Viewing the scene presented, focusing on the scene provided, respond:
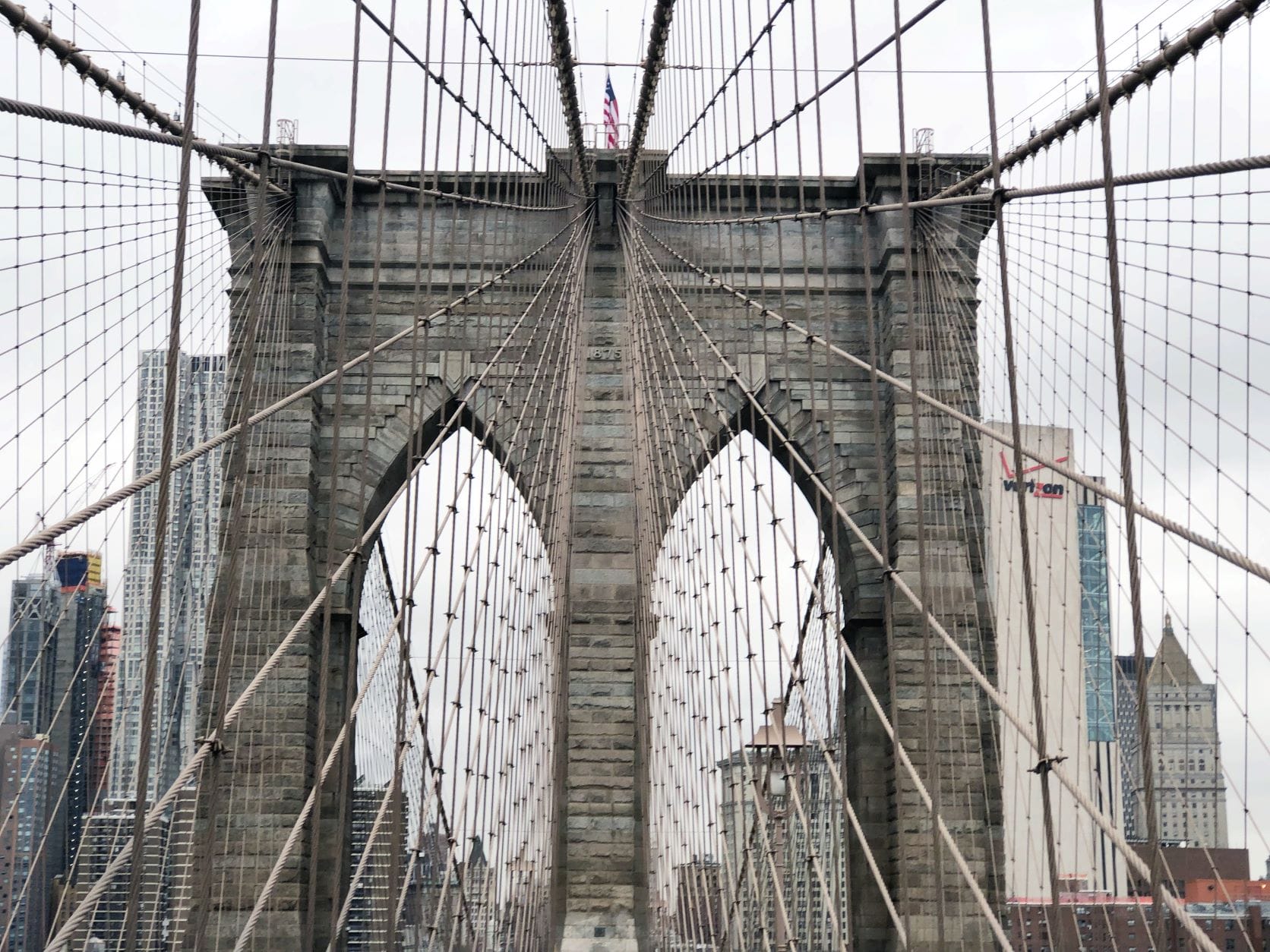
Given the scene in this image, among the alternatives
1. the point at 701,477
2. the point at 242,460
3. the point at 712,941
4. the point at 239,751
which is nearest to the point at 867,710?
the point at 701,477

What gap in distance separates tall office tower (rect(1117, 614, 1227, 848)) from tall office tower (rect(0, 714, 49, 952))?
24.0 feet

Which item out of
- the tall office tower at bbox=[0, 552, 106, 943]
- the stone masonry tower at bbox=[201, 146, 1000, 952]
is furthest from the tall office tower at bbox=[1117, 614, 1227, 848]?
the tall office tower at bbox=[0, 552, 106, 943]

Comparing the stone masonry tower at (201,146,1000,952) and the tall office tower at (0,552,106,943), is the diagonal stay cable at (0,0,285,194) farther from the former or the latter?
the tall office tower at (0,552,106,943)

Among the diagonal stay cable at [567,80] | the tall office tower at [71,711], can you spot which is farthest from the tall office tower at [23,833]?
the diagonal stay cable at [567,80]

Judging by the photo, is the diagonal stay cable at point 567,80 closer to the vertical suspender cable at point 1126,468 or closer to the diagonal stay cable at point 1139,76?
the diagonal stay cable at point 1139,76

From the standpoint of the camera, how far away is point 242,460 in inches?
192

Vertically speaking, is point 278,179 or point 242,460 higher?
point 278,179

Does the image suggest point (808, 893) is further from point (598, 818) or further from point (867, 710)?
point (867, 710)

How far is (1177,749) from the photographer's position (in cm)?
2866

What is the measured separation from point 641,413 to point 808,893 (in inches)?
211

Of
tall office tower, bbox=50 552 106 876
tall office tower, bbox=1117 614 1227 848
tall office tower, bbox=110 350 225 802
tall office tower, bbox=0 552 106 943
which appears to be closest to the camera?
tall office tower, bbox=1117 614 1227 848

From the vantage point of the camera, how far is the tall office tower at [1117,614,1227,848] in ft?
26.8

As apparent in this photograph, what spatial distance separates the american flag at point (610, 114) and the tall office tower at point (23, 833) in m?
6.97

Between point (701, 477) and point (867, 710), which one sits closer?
point (701, 477)
